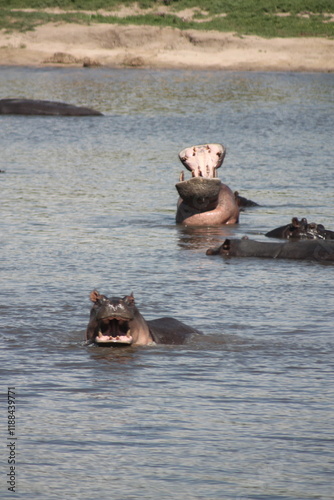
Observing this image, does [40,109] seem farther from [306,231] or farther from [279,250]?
[279,250]

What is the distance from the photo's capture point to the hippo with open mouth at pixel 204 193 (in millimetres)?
13430

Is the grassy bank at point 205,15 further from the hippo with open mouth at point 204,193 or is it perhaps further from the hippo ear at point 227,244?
the hippo ear at point 227,244

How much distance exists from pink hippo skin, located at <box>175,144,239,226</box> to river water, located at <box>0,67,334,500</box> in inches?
8.9

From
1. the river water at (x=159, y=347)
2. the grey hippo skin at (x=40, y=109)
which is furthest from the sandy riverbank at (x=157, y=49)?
the river water at (x=159, y=347)

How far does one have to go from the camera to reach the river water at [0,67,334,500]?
5.68 m

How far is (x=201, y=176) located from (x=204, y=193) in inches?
14.3

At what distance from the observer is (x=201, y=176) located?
13789 mm

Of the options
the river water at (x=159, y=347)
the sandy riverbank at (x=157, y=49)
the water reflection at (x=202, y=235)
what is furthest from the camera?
the sandy riverbank at (x=157, y=49)

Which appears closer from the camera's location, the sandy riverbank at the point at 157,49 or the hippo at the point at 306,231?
the hippo at the point at 306,231

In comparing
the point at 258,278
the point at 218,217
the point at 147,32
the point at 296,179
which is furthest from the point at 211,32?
the point at 258,278

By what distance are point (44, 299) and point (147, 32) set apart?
4057cm

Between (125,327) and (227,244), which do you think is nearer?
(125,327)

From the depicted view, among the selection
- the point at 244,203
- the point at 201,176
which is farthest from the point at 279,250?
the point at 244,203

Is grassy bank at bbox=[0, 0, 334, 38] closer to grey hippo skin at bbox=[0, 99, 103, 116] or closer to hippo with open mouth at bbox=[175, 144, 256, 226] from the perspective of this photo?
grey hippo skin at bbox=[0, 99, 103, 116]
